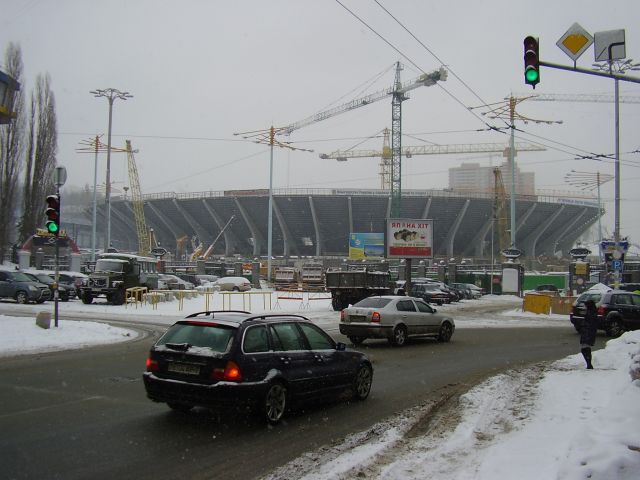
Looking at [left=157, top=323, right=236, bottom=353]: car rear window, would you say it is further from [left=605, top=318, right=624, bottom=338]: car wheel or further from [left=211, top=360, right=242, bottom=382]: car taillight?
[left=605, top=318, right=624, bottom=338]: car wheel

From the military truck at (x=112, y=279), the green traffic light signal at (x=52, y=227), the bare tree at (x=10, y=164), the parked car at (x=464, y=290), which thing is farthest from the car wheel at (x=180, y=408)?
the parked car at (x=464, y=290)

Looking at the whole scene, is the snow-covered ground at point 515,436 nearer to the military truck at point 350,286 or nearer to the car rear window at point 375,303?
the car rear window at point 375,303

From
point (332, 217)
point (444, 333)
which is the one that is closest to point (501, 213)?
point (332, 217)

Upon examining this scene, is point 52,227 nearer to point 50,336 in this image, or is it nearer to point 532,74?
point 50,336

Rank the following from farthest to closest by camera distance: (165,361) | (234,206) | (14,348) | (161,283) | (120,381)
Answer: (234,206) → (161,283) → (14,348) → (120,381) → (165,361)

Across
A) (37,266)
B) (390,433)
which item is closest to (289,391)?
(390,433)

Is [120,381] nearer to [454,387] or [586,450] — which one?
[454,387]

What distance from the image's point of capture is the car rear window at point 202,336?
7344 mm

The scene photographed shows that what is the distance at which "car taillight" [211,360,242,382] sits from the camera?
23.1 feet

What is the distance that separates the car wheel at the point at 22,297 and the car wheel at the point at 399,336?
20892 millimetres

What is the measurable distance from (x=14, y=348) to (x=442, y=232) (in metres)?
93.2

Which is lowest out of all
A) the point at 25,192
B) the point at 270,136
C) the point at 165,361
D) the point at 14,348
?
the point at 14,348

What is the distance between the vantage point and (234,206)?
100m

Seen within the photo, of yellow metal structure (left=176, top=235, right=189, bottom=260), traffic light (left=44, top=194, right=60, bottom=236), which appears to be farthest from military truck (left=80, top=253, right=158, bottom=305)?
yellow metal structure (left=176, top=235, right=189, bottom=260)
